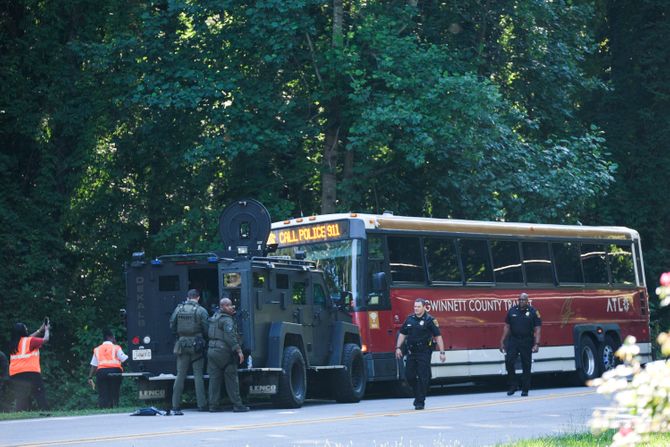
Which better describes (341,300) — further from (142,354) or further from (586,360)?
(586,360)

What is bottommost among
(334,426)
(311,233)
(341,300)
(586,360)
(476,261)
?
(334,426)

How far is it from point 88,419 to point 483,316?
10.3m

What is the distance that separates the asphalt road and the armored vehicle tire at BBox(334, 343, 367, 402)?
20.7 inches

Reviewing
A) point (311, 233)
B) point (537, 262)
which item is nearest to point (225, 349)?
point (311, 233)

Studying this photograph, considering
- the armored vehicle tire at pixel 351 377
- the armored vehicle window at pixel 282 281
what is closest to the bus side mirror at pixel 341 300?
the armored vehicle tire at pixel 351 377

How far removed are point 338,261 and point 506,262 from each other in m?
4.90

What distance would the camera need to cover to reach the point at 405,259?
24.9m

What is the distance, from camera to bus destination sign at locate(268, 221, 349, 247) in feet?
79.4

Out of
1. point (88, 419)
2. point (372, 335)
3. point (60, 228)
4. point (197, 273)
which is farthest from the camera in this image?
point (60, 228)

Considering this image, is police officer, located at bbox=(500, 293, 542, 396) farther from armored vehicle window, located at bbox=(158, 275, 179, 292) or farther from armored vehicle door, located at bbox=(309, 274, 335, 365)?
armored vehicle window, located at bbox=(158, 275, 179, 292)

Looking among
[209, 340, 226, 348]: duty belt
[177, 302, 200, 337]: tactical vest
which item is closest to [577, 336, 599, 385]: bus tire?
[209, 340, 226, 348]: duty belt

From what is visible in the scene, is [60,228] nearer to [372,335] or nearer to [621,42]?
Answer: [372,335]

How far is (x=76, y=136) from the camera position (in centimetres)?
3466

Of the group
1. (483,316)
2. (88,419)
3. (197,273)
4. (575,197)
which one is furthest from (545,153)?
(88,419)
